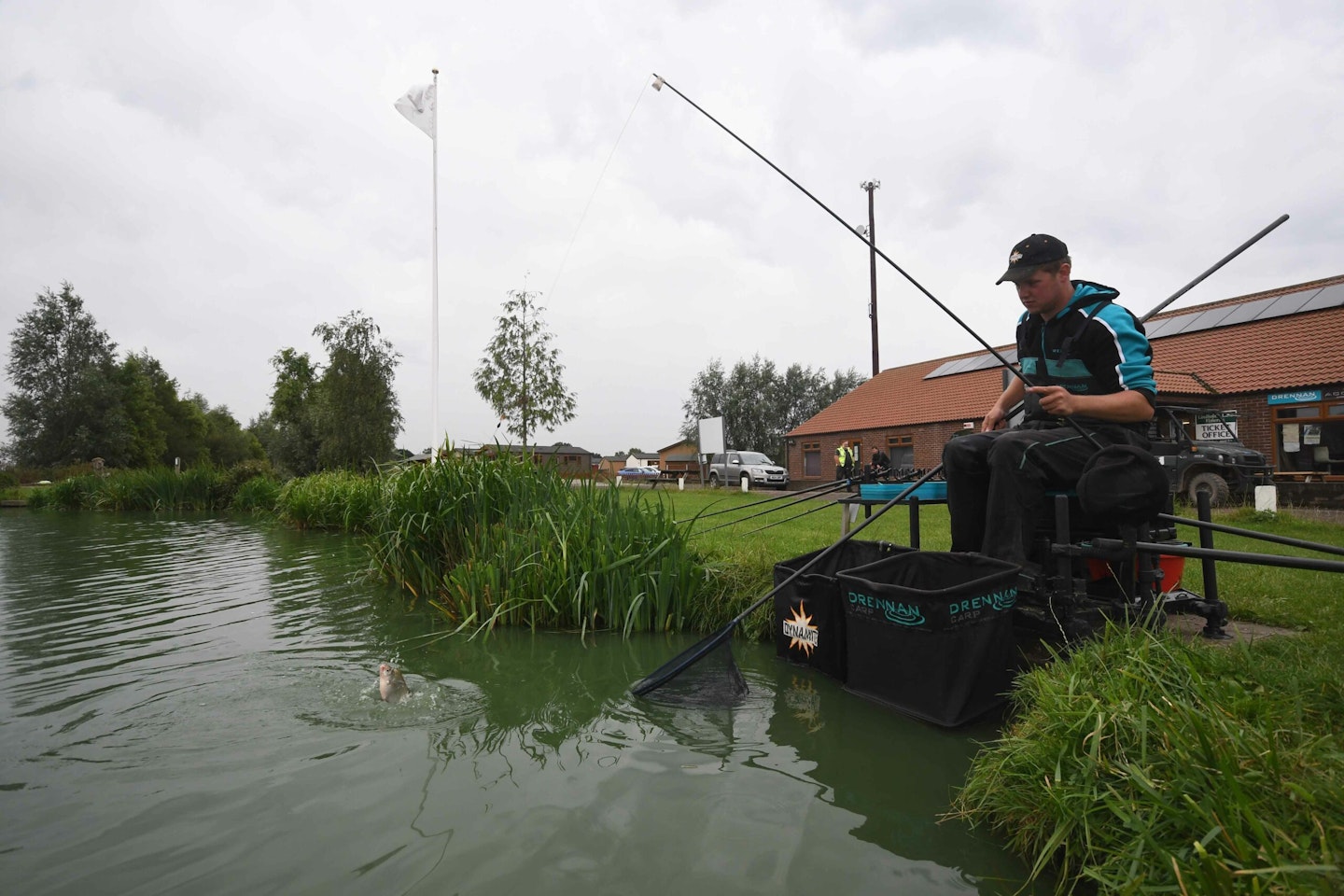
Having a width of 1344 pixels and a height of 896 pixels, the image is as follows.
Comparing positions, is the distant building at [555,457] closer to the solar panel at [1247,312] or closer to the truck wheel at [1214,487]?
the truck wheel at [1214,487]

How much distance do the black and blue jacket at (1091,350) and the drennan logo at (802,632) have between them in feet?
5.34

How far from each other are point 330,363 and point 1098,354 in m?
29.2

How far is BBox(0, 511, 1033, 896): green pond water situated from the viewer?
2193mm

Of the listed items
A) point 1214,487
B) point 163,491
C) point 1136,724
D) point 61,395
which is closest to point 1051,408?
point 1136,724

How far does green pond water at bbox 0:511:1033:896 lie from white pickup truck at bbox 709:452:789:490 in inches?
887

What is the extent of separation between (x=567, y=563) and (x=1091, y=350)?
376 cm

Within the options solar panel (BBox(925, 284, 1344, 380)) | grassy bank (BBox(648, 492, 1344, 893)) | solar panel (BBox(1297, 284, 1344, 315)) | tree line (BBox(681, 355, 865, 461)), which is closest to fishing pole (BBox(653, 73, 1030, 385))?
grassy bank (BBox(648, 492, 1344, 893))

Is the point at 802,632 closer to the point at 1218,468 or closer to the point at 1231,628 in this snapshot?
the point at 1231,628

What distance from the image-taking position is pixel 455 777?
2.85 meters

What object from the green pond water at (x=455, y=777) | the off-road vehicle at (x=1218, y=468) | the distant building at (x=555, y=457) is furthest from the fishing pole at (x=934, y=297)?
the off-road vehicle at (x=1218, y=468)

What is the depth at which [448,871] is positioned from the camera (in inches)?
85.3

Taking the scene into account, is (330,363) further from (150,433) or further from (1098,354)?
(150,433)

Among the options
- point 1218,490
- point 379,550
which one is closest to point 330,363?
point 379,550

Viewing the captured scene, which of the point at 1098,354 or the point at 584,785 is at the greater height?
the point at 1098,354
